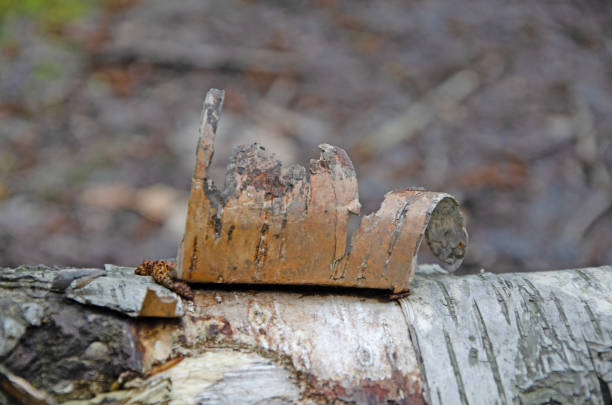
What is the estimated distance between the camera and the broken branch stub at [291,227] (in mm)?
1120

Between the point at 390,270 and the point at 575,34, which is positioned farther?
the point at 575,34

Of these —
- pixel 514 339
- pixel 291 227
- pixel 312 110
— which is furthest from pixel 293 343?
pixel 312 110

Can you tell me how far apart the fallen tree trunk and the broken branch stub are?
6cm

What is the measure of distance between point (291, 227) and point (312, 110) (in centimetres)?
256

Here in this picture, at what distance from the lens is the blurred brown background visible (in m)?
2.80

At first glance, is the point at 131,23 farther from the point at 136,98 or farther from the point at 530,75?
the point at 530,75

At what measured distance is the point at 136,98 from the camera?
139 inches

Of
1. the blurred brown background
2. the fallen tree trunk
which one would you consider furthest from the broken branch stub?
the blurred brown background

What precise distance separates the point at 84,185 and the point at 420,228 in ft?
7.52

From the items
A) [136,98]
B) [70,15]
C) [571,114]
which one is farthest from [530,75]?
[70,15]

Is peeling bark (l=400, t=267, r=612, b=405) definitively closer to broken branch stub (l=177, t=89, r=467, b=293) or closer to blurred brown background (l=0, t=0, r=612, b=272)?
broken branch stub (l=177, t=89, r=467, b=293)

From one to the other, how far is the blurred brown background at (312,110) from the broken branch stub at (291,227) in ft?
5.26

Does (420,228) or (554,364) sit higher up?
(420,228)

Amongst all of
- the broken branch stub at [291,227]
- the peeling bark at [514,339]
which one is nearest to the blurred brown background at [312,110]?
the peeling bark at [514,339]
